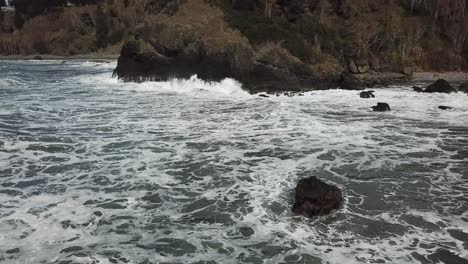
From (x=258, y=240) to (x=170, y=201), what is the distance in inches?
106

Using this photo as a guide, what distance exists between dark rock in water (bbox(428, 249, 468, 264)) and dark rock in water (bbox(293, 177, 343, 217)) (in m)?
2.34

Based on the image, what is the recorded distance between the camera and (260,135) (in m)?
16.6

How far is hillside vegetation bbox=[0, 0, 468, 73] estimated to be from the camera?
32.7 m

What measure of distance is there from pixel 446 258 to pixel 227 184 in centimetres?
533

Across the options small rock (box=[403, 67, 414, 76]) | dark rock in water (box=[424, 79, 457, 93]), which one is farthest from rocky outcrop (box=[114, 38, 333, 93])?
small rock (box=[403, 67, 414, 76])

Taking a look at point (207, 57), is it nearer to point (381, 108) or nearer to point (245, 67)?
point (245, 67)

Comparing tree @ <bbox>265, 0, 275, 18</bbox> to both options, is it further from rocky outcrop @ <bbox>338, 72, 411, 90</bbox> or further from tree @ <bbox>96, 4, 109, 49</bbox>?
tree @ <bbox>96, 4, 109, 49</bbox>

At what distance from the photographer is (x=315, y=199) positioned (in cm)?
966

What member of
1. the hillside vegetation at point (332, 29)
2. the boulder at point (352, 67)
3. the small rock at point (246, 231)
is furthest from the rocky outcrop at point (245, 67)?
the small rock at point (246, 231)

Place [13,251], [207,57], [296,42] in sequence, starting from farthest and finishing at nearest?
[296,42], [207,57], [13,251]

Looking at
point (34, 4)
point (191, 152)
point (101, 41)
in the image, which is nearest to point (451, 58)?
point (191, 152)

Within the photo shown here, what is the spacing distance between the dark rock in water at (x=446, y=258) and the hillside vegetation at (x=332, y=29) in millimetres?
23291

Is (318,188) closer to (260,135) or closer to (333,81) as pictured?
(260,135)

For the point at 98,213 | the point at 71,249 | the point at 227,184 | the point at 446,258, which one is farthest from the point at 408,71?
the point at 71,249
